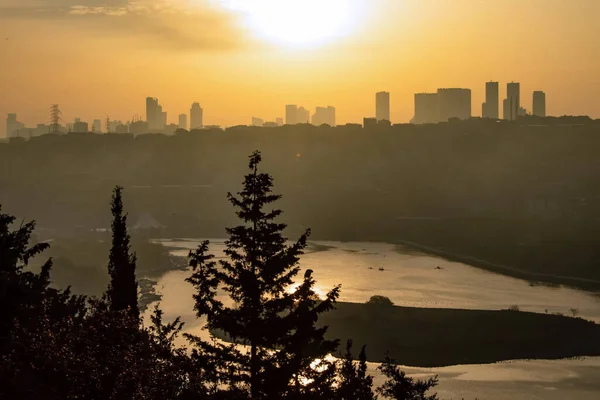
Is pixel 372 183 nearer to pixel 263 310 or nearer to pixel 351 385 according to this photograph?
pixel 351 385

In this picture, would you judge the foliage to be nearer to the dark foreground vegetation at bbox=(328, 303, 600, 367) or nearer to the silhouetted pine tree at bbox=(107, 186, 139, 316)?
the dark foreground vegetation at bbox=(328, 303, 600, 367)

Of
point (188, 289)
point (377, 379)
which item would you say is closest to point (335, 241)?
point (188, 289)

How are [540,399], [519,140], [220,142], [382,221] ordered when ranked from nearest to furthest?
[540,399] → [382,221] → [519,140] → [220,142]

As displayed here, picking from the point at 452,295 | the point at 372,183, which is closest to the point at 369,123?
the point at 372,183

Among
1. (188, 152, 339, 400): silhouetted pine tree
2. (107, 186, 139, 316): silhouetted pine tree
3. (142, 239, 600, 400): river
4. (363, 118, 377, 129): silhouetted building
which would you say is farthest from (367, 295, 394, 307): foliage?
(363, 118, 377, 129): silhouetted building

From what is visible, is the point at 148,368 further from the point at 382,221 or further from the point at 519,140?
the point at 519,140
